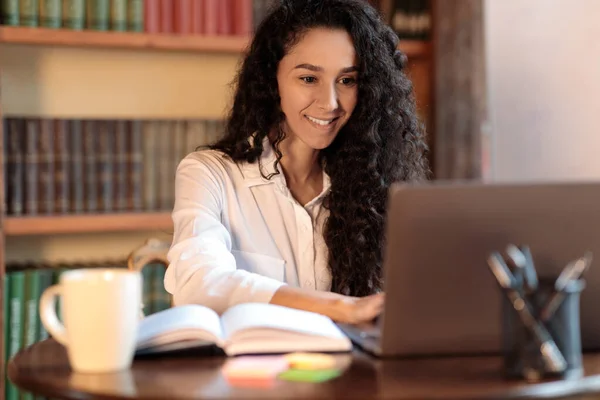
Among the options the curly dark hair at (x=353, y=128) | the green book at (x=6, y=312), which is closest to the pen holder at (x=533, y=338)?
the curly dark hair at (x=353, y=128)

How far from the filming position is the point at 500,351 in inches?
42.2

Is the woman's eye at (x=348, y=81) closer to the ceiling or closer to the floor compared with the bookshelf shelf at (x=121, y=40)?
closer to the floor

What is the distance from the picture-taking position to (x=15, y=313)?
2.28 meters

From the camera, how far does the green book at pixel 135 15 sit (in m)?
2.38

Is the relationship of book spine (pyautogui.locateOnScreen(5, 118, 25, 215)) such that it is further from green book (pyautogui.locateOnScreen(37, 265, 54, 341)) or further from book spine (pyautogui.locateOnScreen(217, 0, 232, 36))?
book spine (pyautogui.locateOnScreen(217, 0, 232, 36))

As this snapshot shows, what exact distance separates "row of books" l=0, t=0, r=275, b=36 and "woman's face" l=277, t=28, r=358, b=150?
1.98 ft

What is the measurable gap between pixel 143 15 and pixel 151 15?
22 millimetres

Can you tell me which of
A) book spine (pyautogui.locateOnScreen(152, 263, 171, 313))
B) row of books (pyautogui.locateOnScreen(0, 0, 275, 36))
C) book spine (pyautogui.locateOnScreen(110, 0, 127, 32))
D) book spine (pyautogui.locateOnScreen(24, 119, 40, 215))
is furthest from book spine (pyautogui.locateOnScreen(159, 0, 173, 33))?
book spine (pyautogui.locateOnScreen(152, 263, 171, 313))

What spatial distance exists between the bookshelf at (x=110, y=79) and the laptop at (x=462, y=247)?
1456 millimetres

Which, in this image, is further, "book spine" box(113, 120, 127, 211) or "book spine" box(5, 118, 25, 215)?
"book spine" box(113, 120, 127, 211)

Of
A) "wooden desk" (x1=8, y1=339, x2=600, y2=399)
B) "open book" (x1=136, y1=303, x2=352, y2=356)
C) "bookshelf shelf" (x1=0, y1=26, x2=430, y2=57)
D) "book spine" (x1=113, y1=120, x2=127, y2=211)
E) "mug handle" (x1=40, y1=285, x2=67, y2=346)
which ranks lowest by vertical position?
"wooden desk" (x1=8, y1=339, x2=600, y2=399)

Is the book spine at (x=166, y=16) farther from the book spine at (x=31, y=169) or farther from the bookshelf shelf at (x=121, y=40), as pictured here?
the book spine at (x=31, y=169)

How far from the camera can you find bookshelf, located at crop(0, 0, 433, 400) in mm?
2305

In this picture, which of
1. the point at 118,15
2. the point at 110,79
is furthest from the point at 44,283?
the point at 118,15
